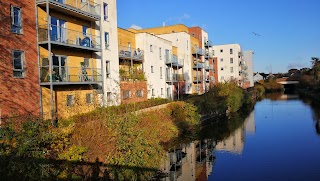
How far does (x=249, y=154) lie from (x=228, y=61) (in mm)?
62288

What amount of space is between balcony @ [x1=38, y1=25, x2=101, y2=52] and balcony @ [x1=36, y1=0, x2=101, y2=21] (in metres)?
1.32

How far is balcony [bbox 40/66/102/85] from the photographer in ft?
60.0

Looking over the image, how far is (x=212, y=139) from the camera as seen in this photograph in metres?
25.0

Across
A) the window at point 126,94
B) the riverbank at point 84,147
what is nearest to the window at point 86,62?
the window at point 126,94

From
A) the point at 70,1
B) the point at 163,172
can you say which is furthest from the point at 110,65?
the point at 163,172

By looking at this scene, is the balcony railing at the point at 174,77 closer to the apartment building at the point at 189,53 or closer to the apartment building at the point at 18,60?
the apartment building at the point at 189,53

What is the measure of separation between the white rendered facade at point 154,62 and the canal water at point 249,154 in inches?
331

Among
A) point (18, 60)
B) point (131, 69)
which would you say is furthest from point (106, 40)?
point (18, 60)

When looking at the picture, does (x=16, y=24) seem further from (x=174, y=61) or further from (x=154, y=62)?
(x=174, y=61)

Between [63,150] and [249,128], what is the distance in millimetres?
23191

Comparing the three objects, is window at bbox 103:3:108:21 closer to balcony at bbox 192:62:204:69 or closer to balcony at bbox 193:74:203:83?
balcony at bbox 192:62:204:69

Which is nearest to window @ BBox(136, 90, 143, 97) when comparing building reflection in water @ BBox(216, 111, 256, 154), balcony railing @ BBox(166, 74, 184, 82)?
balcony railing @ BBox(166, 74, 184, 82)

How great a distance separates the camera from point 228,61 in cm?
8006

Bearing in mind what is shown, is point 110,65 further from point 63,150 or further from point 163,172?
point 63,150
